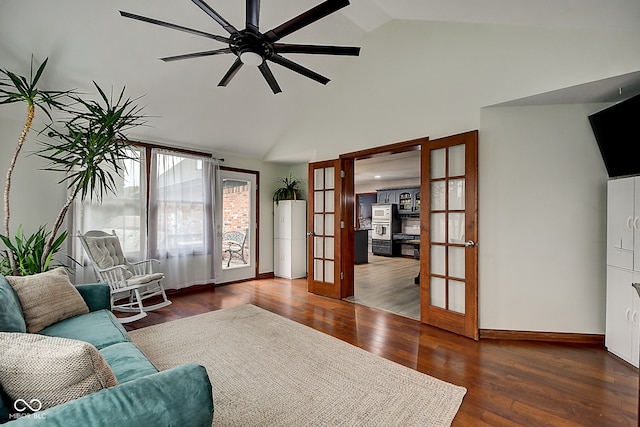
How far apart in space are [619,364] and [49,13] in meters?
5.71

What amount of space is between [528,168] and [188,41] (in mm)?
3785

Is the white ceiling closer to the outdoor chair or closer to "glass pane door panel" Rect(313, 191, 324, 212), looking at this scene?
"glass pane door panel" Rect(313, 191, 324, 212)

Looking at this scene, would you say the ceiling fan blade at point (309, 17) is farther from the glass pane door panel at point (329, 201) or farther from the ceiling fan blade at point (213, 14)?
the glass pane door panel at point (329, 201)

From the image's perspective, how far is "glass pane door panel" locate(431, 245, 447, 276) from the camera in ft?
10.6

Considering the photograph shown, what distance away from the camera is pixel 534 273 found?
114 inches

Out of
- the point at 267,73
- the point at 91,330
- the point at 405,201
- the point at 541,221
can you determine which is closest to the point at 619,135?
the point at 541,221

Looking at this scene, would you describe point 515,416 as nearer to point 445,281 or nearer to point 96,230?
point 445,281

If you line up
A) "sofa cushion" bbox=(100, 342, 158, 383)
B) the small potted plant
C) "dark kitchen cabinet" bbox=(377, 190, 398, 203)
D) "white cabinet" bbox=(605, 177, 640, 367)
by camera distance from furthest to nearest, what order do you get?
"dark kitchen cabinet" bbox=(377, 190, 398, 203), the small potted plant, "white cabinet" bbox=(605, 177, 640, 367), "sofa cushion" bbox=(100, 342, 158, 383)

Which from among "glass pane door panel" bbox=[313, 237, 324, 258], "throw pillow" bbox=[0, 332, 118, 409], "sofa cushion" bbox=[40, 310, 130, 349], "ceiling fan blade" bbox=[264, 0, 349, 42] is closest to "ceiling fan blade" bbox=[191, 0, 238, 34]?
"ceiling fan blade" bbox=[264, 0, 349, 42]

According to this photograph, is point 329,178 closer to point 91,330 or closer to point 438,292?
point 438,292

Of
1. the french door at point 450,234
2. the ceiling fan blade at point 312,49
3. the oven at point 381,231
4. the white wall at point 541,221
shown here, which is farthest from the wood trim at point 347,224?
the oven at point 381,231

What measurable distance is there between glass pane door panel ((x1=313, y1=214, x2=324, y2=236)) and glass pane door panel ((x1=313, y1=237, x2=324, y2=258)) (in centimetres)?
10

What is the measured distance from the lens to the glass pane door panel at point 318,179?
466 centimetres

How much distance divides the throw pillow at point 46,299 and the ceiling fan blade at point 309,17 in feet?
7.72
